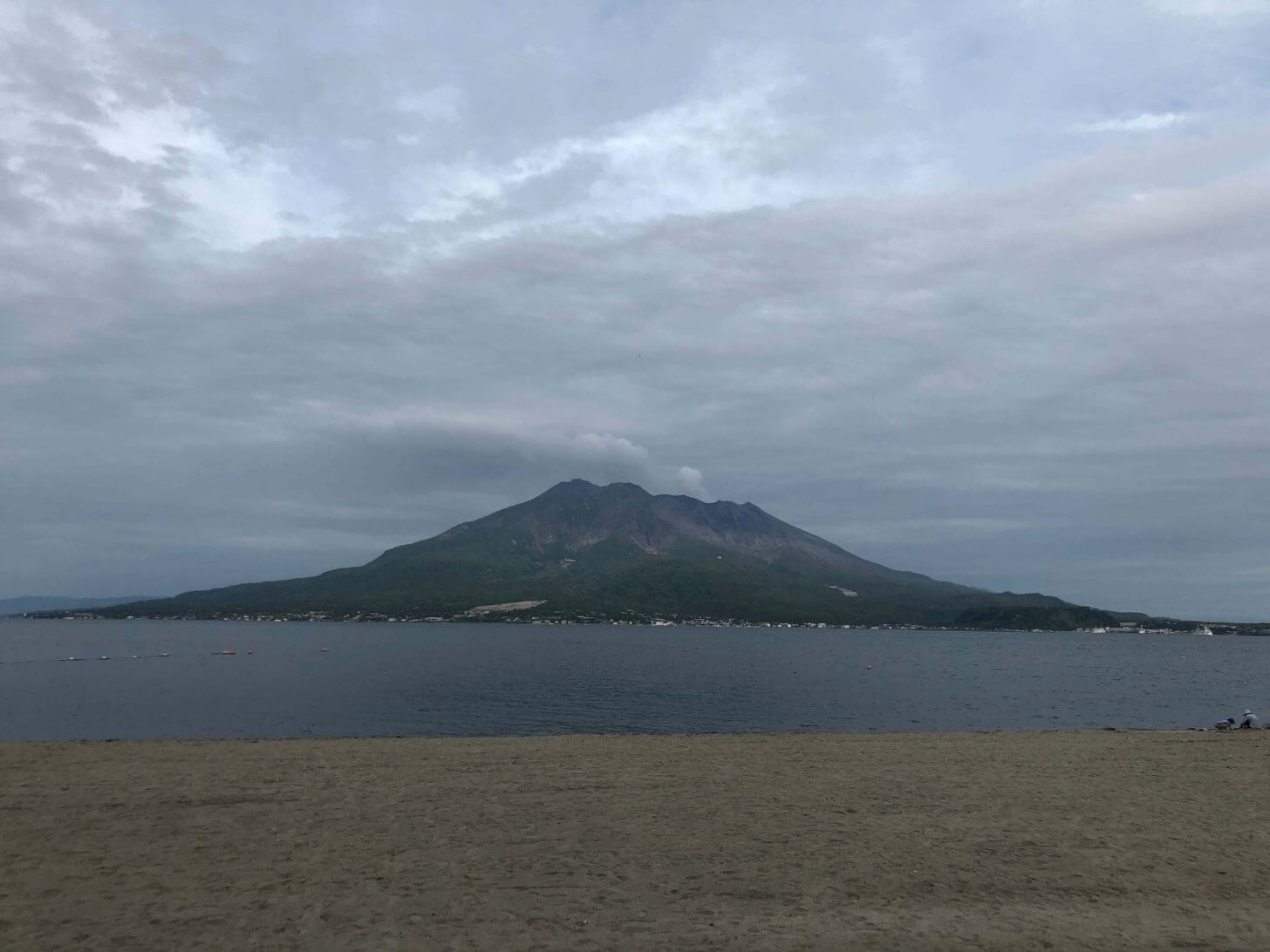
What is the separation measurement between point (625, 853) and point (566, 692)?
56132mm

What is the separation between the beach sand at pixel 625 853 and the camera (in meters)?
13.1

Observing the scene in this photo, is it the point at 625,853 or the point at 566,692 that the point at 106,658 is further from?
the point at 625,853

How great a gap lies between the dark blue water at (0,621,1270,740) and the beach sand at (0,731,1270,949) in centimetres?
2420

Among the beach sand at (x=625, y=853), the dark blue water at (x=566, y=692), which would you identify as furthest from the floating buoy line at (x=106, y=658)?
the beach sand at (x=625, y=853)

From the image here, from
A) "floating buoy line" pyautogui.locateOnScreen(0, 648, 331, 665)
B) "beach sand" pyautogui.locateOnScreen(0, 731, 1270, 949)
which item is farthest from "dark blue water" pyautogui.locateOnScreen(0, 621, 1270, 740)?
"beach sand" pyautogui.locateOnScreen(0, 731, 1270, 949)

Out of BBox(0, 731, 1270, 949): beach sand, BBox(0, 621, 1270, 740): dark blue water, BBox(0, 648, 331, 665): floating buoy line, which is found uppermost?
BBox(0, 731, 1270, 949): beach sand

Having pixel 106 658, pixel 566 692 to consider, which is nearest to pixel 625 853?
pixel 566 692

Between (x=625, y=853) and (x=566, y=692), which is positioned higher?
(x=625, y=853)

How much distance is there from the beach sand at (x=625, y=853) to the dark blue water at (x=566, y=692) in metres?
24.2

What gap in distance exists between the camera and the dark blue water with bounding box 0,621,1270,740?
173ft

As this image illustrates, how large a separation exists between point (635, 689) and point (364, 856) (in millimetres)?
60452

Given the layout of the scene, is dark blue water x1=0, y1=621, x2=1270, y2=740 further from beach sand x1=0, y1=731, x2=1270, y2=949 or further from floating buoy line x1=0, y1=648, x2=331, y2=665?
beach sand x1=0, y1=731, x2=1270, y2=949

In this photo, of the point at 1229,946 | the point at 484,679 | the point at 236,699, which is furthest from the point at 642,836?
the point at 484,679

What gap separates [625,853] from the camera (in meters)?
17.1
